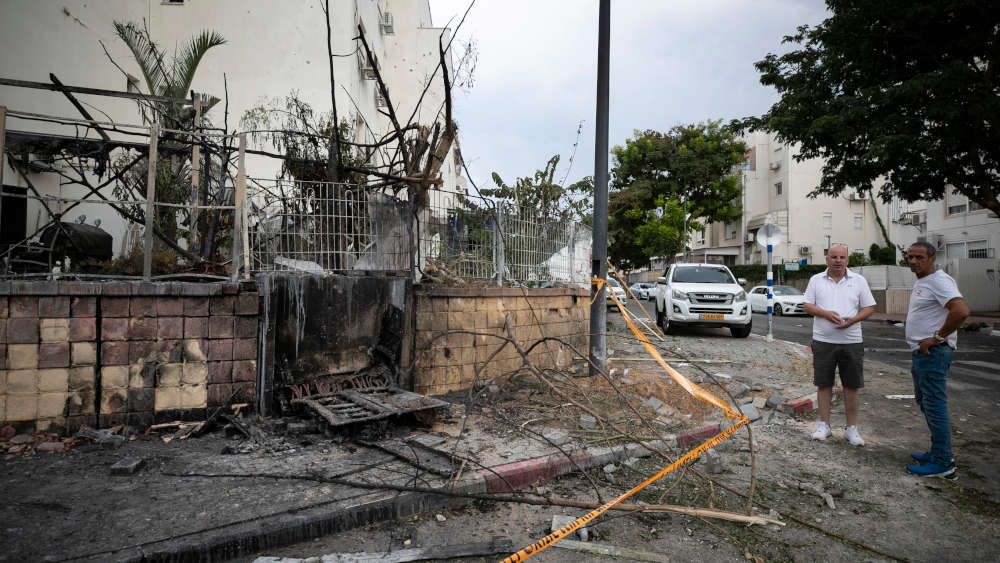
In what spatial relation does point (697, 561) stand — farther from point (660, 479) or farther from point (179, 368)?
point (179, 368)

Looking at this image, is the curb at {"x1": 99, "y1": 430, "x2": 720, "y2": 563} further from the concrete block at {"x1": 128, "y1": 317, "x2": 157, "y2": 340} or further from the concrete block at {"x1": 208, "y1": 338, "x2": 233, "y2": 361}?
the concrete block at {"x1": 128, "y1": 317, "x2": 157, "y2": 340}

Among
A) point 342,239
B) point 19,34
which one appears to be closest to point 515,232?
point 342,239

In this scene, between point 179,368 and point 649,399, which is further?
point 649,399

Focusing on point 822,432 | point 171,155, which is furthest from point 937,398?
point 171,155

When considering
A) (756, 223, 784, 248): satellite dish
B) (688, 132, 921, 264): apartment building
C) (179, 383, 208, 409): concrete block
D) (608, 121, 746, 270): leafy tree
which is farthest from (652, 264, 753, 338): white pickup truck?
(688, 132, 921, 264): apartment building

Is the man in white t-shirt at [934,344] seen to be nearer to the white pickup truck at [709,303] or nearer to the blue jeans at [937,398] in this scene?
the blue jeans at [937,398]

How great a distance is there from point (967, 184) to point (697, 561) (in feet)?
52.1

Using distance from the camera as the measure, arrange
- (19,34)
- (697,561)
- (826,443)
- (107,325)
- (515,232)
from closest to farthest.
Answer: (697,561) < (107,325) < (826,443) < (515,232) < (19,34)

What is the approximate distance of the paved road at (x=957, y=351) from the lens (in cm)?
709

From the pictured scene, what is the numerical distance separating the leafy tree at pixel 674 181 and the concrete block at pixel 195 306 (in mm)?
27699

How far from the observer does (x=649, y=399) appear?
5.73 metres

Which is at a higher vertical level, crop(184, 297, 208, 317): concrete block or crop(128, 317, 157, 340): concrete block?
crop(184, 297, 208, 317): concrete block

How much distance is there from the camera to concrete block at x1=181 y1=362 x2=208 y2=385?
14.7 ft

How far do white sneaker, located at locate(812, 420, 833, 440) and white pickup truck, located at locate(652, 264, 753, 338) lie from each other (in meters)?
6.94
